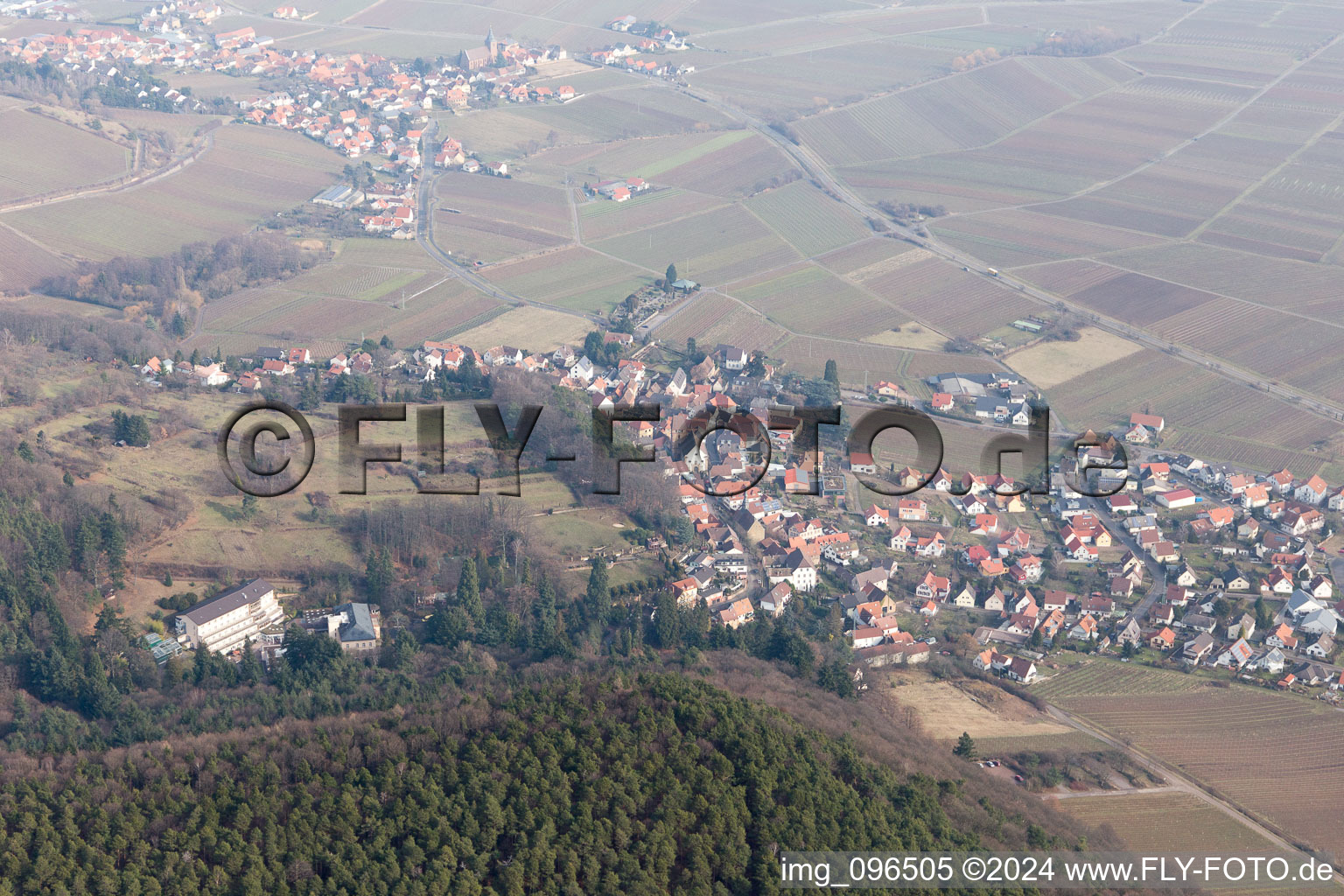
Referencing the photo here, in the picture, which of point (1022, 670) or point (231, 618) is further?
point (1022, 670)

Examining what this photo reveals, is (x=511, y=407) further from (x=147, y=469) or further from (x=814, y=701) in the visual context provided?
(x=814, y=701)

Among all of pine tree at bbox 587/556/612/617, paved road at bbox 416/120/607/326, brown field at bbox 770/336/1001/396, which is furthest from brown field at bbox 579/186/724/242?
pine tree at bbox 587/556/612/617

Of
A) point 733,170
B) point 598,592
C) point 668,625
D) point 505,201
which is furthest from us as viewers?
point 733,170

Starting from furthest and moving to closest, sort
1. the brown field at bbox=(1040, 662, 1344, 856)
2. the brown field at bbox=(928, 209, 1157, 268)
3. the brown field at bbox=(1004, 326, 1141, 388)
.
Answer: the brown field at bbox=(928, 209, 1157, 268), the brown field at bbox=(1004, 326, 1141, 388), the brown field at bbox=(1040, 662, 1344, 856)

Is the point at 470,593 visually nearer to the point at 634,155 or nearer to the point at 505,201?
the point at 505,201

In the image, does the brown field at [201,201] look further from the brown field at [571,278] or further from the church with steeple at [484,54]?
the church with steeple at [484,54]

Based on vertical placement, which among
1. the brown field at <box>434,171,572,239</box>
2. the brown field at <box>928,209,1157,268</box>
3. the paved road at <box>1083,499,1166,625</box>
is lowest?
the paved road at <box>1083,499,1166,625</box>

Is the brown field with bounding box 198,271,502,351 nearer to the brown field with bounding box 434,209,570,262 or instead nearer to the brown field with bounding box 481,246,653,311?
the brown field with bounding box 481,246,653,311

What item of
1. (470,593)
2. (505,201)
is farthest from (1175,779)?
(505,201)
